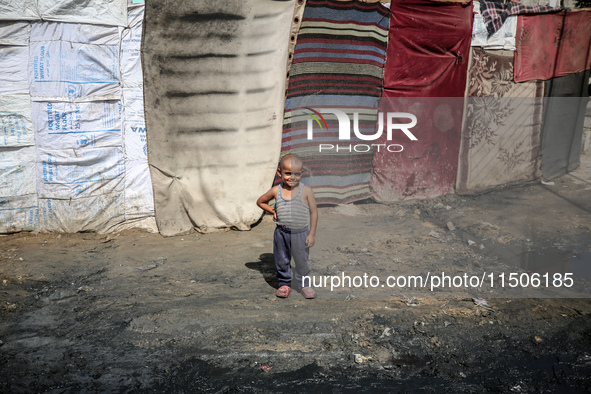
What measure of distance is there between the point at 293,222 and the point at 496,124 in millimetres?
5095

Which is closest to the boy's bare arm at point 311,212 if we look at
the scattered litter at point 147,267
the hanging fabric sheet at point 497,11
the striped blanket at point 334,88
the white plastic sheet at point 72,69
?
the scattered litter at point 147,267

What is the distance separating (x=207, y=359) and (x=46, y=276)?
7.47 ft

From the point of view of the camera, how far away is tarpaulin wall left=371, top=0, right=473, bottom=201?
6664mm

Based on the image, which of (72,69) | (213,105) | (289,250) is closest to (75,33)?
(72,69)

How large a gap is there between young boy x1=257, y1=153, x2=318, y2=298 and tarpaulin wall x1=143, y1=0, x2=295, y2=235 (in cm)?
190

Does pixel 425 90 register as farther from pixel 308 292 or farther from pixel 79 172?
pixel 79 172

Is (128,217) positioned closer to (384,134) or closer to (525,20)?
(384,134)

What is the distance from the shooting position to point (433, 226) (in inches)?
250

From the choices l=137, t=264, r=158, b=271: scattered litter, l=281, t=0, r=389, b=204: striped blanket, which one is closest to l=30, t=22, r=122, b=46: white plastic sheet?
l=281, t=0, r=389, b=204: striped blanket

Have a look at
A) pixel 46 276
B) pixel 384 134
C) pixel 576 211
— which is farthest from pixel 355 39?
pixel 46 276

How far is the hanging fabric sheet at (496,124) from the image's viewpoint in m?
7.39

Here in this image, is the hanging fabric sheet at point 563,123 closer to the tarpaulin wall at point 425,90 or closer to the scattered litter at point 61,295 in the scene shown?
the tarpaulin wall at point 425,90

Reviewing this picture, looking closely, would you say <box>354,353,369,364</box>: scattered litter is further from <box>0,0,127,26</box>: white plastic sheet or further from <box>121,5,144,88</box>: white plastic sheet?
<box>0,0,127,26</box>: white plastic sheet

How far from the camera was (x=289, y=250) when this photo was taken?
4035 mm
